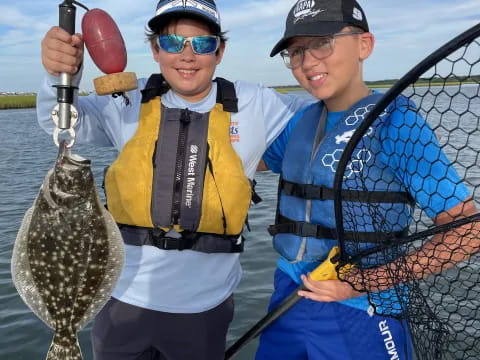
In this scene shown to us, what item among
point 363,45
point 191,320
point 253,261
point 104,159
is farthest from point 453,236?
point 104,159

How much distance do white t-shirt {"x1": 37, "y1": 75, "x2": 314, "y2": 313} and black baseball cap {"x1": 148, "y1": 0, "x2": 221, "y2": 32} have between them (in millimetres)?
561

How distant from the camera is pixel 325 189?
10.2ft

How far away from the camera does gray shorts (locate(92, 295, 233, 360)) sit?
10.6 feet

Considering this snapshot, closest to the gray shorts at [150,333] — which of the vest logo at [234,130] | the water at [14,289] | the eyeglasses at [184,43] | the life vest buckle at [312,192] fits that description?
the life vest buckle at [312,192]

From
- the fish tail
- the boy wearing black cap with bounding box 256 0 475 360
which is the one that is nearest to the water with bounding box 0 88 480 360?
the boy wearing black cap with bounding box 256 0 475 360

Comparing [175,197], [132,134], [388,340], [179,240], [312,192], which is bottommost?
[388,340]

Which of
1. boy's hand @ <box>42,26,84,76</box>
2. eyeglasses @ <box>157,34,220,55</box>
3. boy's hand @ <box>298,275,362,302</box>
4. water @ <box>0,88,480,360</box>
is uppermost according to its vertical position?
eyeglasses @ <box>157,34,220,55</box>

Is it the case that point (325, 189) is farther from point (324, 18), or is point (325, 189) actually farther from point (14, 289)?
point (14, 289)

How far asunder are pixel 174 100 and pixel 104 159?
52.6 feet

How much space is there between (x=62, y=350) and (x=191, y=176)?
1.44 m

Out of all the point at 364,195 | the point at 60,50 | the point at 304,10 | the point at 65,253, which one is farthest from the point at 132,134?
the point at 364,195

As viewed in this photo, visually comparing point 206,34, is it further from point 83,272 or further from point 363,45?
point 83,272

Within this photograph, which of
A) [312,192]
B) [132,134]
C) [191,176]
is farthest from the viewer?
[132,134]

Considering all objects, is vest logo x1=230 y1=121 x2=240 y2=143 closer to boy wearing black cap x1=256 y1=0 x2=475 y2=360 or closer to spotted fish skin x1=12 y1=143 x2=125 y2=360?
boy wearing black cap x1=256 y1=0 x2=475 y2=360
